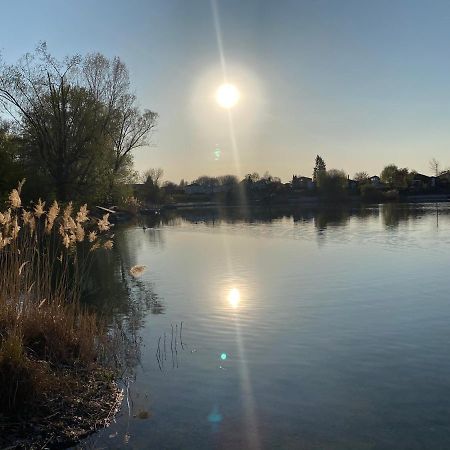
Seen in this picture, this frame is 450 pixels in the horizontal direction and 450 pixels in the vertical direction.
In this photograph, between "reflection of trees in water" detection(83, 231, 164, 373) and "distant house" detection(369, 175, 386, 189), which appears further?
"distant house" detection(369, 175, 386, 189)

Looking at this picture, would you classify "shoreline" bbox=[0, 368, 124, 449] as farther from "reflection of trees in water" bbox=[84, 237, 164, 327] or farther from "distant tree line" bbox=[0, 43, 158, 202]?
"distant tree line" bbox=[0, 43, 158, 202]

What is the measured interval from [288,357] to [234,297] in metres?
5.10

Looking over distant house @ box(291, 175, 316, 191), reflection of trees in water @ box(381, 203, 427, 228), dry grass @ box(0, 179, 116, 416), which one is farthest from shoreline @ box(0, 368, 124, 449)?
distant house @ box(291, 175, 316, 191)

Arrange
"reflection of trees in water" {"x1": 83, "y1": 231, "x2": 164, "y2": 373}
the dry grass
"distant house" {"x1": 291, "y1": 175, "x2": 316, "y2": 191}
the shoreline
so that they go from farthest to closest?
"distant house" {"x1": 291, "y1": 175, "x2": 316, "y2": 191} < "reflection of trees in water" {"x1": 83, "y1": 231, "x2": 164, "y2": 373} < the dry grass < the shoreline

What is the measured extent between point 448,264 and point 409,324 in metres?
8.30

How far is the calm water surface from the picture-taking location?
18.3ft

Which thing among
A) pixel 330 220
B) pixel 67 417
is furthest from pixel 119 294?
pixel 330 220

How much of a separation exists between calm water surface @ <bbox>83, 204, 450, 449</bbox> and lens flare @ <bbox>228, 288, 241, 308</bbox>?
0.05 m

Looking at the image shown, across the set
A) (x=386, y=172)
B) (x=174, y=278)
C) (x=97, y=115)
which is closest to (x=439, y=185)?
(x=386, y=172)

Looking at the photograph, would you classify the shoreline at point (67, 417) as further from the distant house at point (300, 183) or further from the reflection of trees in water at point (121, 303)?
the distant house at point (300, 183)

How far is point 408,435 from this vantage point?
5.41 m

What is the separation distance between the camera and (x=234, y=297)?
1310cm

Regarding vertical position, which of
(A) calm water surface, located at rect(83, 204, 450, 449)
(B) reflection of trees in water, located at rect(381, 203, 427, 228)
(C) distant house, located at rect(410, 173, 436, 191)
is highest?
(C) distant house, located at rect(410, 173, 436, 191)

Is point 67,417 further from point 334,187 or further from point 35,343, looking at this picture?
point 334,187
